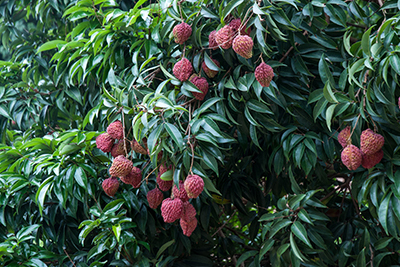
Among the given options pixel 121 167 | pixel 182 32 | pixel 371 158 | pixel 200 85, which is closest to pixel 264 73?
pixel 200 85

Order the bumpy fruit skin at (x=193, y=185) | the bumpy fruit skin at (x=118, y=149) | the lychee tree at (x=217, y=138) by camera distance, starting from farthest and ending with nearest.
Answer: the bumpy fruit skin at (x=118, y=149), the lychee tree at (x=217, y=138), the bumpy fruit skin at (x=193, y=185)

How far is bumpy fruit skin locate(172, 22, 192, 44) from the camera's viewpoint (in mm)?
1383

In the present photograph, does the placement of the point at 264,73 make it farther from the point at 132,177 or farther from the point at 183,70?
the point at 132,177

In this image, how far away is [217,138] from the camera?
1.41m

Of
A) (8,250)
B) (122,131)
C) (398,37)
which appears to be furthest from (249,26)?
(8,250)

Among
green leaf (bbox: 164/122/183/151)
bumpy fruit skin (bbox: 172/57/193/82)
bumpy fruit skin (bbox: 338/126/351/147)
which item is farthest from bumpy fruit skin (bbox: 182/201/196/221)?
bumpy fruit skin (bbox: 338/126/351/147)

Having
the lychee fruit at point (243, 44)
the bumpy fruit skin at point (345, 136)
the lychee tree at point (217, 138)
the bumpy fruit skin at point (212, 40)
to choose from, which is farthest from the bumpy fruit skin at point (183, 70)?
the bumpy fruit skin at point (345, 136)

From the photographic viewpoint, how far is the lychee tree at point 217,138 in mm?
1254

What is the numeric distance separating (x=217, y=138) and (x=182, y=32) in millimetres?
420

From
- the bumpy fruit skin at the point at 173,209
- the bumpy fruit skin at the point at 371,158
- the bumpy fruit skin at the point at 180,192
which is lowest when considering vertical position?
the bumpy fruit skin at the point at 173,209

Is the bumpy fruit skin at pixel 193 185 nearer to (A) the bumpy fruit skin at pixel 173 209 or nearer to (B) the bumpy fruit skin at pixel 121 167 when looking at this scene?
(A) the bumpy fruit skin at pixel 173 209

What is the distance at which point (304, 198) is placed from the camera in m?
1.48

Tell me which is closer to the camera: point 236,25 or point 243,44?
point 243,44

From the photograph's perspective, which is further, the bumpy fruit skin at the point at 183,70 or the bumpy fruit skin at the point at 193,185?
the bumpy fruit skin at the point at 183,70
